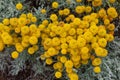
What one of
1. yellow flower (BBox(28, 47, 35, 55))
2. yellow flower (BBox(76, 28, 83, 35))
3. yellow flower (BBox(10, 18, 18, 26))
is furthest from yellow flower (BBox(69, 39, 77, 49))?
yellow flower (BBox(10, 18, 18, 26))

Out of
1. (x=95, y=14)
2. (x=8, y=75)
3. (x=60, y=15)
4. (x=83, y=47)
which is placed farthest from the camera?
(x=8, y=75)

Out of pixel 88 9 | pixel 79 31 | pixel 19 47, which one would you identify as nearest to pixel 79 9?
pixel 88 9

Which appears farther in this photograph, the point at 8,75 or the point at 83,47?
the point at 8,75

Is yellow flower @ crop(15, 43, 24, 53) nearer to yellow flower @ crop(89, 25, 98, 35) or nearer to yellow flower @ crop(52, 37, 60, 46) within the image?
yellow flower @ crop(52, 37, 60, 46)

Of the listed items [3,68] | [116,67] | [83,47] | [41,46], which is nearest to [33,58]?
[41,46]

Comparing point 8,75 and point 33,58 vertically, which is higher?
point 33,58

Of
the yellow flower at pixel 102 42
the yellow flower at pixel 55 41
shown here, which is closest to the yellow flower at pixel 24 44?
the yellow flower at pixel 55 41

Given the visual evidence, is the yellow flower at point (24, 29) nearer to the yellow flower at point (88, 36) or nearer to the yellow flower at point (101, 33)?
the yellow flower at point (88, 36)

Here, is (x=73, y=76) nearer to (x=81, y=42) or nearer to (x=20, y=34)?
(x=81, y=42)

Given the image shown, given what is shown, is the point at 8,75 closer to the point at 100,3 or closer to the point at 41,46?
the point at 41,46
